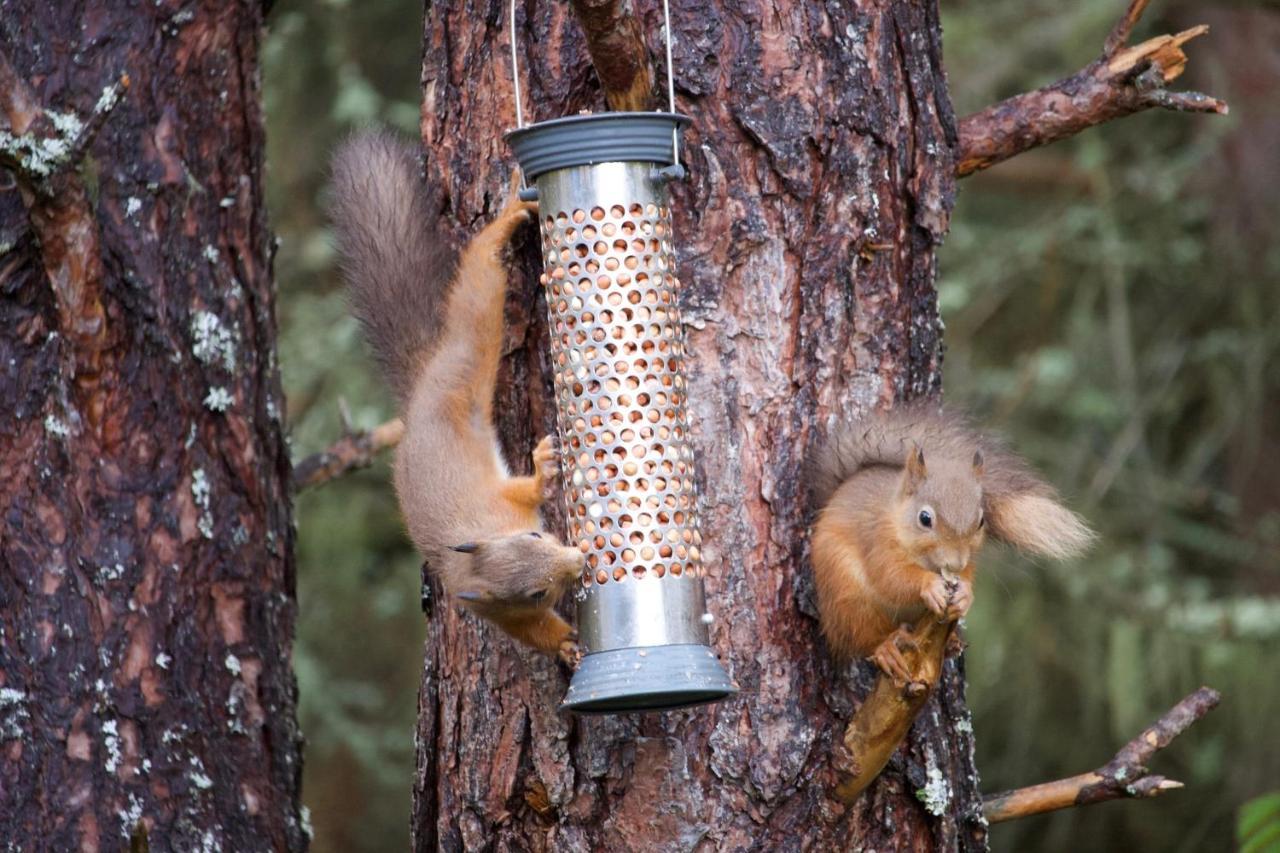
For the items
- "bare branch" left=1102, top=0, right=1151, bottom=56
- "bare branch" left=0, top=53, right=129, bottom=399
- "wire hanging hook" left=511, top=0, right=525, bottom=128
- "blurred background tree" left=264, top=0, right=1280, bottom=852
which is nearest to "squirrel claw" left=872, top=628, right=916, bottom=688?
"wire hanging hook" left=511, top=0, right=525, bottom=128

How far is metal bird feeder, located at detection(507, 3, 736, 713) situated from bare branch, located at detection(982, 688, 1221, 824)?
0.68m

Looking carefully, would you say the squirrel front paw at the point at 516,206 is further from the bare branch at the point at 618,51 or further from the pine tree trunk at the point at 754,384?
the bare branch at the point at 618,51

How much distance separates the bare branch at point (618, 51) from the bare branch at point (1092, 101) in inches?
24.1

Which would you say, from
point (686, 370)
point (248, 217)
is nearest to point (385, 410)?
point (248, 217)

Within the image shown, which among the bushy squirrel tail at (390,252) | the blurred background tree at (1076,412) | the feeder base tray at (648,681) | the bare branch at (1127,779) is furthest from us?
the blurred background tree at (1076,412)

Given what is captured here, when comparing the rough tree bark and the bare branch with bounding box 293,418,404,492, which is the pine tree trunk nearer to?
the rough tree bark

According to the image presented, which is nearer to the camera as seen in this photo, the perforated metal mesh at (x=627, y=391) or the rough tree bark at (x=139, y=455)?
the perforated metal mesh at (x=627, y=391)

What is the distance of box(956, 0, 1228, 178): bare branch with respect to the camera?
2547 millimetres

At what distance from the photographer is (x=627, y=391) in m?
2.20

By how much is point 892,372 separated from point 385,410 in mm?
2438

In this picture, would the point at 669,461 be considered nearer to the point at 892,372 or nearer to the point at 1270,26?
the point at 892,372

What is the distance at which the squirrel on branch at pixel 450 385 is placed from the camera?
7.77 ft

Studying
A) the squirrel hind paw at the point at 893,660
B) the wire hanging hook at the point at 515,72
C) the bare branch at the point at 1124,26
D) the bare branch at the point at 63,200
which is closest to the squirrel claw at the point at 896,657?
the squirrel hind paw at the point at 893,660

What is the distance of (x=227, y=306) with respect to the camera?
3029 millimetres
